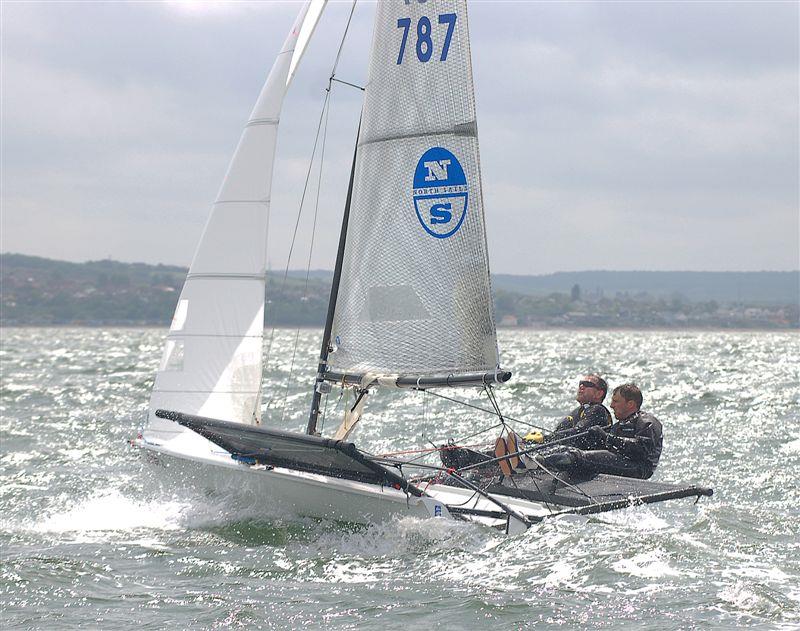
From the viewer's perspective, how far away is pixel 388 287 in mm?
9727

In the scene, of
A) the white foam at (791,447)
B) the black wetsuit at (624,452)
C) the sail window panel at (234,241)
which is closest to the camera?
the black wetsuit at (624,452)

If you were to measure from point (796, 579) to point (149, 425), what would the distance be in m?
5.99

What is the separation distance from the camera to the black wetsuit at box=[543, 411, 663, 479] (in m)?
9.27

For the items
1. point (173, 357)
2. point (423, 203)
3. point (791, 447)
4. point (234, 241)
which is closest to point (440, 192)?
point (423, 203)

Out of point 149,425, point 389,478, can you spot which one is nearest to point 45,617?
point 389,478

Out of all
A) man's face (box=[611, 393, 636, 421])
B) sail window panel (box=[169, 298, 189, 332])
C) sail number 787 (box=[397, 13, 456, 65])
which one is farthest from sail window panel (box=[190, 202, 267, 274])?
man's face (box=[611, 393, 636, 421])

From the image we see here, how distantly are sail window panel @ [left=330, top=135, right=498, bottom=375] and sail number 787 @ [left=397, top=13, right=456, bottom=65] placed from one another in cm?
70

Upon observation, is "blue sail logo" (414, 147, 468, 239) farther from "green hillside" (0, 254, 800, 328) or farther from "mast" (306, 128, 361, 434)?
"green hillside" (0, 254, 800, 328)

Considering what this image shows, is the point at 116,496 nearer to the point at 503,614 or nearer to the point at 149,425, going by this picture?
the point at 149,425

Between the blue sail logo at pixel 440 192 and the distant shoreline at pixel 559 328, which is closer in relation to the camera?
the blue sail logo at pixel 440 192

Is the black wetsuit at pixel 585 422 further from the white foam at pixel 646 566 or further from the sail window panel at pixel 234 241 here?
the sail window panel at pixel 234 241

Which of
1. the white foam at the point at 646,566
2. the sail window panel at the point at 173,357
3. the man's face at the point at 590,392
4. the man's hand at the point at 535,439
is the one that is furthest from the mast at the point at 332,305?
the white foam at the point at 646,566

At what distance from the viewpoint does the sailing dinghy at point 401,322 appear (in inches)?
348

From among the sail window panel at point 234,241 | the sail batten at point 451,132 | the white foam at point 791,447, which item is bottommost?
the white foam at point 791,447
